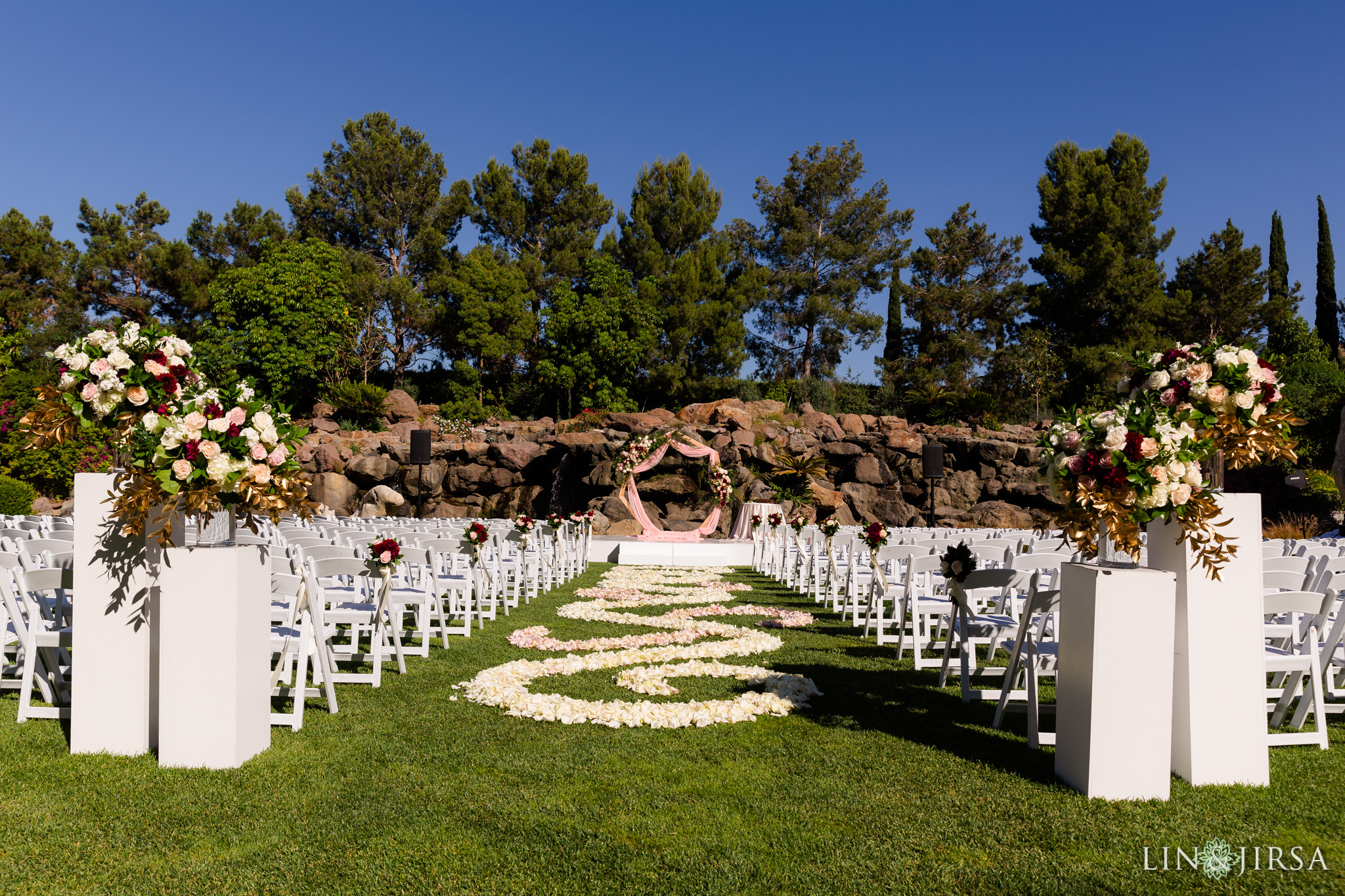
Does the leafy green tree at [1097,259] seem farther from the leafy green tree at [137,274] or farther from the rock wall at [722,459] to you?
the leafy green tree at [137,274]

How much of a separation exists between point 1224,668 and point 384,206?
37.6m

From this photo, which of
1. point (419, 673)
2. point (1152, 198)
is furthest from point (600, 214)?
point (419, 673)

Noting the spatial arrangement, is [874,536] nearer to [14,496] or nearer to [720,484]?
[720,484]

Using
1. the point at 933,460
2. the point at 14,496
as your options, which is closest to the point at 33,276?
the point at 14,496

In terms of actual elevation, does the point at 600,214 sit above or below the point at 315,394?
above

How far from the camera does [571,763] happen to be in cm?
402

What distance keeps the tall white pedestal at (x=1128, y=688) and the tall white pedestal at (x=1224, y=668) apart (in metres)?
0.27

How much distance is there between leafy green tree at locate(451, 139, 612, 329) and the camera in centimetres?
3762

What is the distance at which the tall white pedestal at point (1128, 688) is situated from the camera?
349 centimetres

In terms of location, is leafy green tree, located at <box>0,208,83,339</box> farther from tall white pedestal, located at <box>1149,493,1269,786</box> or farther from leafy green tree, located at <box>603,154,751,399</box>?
tall white pedestal, located at <box>1149,493,1269,786</box>

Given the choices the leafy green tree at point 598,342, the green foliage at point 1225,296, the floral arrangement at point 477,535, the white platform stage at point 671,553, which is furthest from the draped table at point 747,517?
the green foliage at point 1225,296

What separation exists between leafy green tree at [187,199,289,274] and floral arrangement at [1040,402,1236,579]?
119 feet

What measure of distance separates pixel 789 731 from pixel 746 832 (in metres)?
1.47

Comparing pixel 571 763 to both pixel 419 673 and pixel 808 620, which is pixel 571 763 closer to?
pixel 419 673
